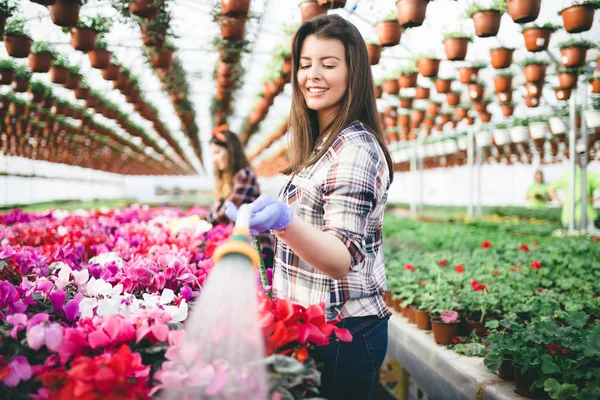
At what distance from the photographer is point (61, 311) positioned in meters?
1.36

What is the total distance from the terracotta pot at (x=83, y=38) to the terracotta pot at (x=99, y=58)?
633 mm

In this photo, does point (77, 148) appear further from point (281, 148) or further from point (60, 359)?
point (60, 359)

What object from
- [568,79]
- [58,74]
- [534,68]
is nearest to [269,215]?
[58,74]

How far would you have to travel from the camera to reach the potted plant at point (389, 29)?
4453 mm

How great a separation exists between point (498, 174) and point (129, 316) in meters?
29.4

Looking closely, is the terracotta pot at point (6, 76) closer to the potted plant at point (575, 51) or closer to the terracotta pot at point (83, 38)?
the terracotta pot at point (83, 38)

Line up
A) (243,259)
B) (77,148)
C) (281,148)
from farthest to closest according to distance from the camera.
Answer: (77,148)
(281,148)
(243,259)

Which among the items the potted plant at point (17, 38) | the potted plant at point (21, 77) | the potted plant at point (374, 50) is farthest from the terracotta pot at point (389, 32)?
the potted plant at point (21, 77)

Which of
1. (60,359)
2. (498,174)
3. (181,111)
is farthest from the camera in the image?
(498,174)

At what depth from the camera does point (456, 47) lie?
486cm

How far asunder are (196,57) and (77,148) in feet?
36.4

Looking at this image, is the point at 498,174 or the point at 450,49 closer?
the point at 450,49

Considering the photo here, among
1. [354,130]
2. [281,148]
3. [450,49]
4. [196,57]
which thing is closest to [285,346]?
[354,130]

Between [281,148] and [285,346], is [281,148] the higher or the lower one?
the higher one
